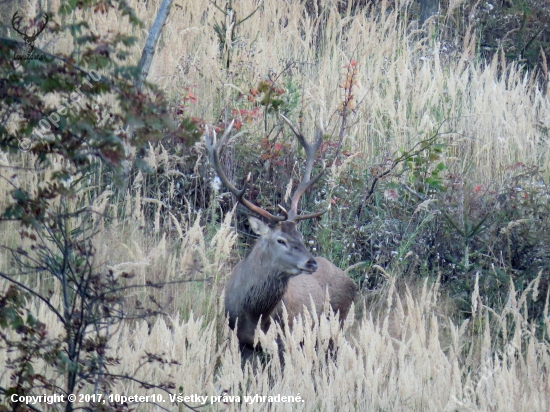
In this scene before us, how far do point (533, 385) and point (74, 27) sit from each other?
3.25m

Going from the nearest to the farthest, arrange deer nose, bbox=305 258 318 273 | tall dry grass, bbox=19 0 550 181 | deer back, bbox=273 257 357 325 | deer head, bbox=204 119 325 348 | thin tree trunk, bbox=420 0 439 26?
deer nose, bbox=305 258 318 273
deer head, bbox=204 119 325 348
deer back, bbox=273 257 357 325
tall dry grass, bbox=19 0 550 181
thin tree trunk, bbox=420 0 439 26

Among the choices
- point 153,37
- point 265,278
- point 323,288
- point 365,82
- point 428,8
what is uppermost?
point 428,8

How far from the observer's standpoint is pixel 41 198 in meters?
2.99

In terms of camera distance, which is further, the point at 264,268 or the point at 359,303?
the point at 359,303

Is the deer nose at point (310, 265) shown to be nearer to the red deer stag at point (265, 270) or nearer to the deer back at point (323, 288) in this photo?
the red deer stag at point (265, 270)

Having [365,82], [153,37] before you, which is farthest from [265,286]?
[365,82]

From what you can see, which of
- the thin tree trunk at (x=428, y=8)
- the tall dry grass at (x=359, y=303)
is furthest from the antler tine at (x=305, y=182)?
the thin tree trunk at (x=428, y=8)

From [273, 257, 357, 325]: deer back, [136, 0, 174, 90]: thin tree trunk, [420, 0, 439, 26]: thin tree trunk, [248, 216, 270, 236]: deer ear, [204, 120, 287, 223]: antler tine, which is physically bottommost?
[273, 257, 357, 325]: deer back

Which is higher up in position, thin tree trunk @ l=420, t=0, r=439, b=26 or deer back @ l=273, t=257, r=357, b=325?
thin tree trunk @ l=420, t=0, r=439, b=26

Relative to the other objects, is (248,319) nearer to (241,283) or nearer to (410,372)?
(241,283)

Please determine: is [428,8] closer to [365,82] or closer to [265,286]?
Answer: [365,82]

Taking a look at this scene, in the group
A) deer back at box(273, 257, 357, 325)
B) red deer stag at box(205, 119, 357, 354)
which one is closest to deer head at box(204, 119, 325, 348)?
red deer stag at box(205, 119, 357, 354)

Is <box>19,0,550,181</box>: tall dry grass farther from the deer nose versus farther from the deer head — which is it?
the deer nose

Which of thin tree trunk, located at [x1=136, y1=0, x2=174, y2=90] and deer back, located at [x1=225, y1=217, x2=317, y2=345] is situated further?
thin tree trunk, located at [x1=136, y1=0, x2=174, y2=90]
